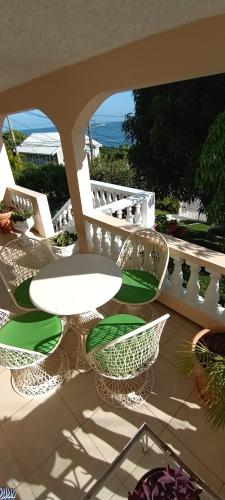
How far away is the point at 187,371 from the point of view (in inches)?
66.9

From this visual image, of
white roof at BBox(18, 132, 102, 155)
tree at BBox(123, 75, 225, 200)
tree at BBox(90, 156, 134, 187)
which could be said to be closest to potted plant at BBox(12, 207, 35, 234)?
tree at BBox(123, 75, 225, 200)

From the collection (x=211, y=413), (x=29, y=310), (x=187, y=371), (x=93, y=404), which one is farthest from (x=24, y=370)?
(x=211, y=413)

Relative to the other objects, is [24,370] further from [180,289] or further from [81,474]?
[180,289]

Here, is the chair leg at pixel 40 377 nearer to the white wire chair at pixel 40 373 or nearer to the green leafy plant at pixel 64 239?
the white wire chair at pixel 40 373

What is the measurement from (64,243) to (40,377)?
1821 mm

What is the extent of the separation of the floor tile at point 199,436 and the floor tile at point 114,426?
0.15 meters

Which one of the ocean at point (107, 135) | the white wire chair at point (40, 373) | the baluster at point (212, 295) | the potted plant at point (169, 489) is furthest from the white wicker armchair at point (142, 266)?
the ocean at point (107, 135)

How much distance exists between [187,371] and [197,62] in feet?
6.60

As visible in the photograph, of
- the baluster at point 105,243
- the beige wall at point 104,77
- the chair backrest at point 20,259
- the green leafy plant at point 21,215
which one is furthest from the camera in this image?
the green leafy plant at point 21,215

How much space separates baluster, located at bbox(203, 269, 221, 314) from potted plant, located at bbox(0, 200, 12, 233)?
161 inches

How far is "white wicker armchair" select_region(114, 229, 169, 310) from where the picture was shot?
2.40 metres

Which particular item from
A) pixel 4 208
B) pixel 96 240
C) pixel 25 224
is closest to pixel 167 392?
pixel 96 240

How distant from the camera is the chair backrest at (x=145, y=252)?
260cm

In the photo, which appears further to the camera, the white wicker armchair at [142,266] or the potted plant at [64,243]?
the potted plant at [64,243]
